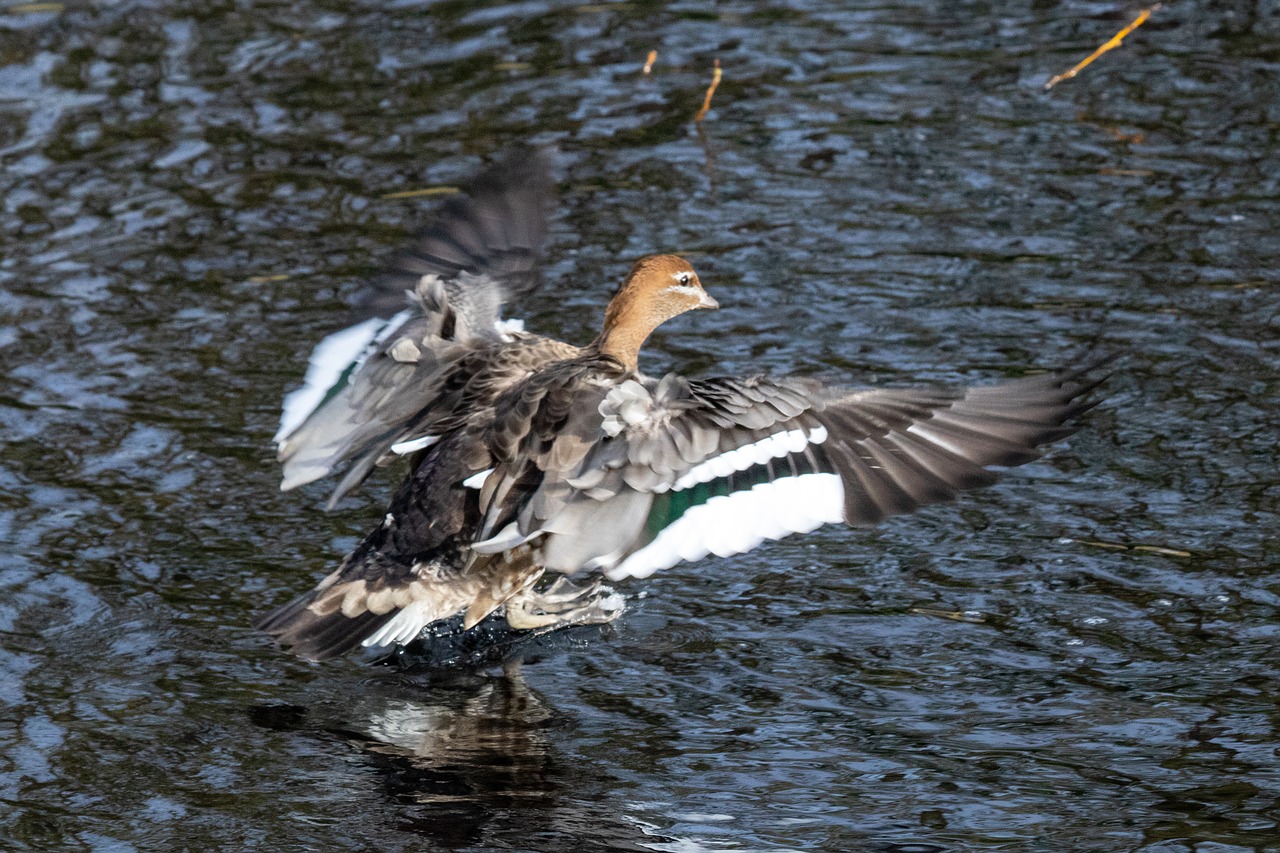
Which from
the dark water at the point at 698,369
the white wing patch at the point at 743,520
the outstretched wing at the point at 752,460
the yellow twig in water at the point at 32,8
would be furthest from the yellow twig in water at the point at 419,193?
the white wing patch at the point at 743,520

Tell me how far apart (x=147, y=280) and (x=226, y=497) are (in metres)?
2.40

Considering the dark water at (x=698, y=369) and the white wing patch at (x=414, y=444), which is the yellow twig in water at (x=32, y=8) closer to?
the dark water at (x=698, y=369)

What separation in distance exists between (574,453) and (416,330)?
1.50 m

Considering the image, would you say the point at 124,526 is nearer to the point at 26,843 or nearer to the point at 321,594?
the point at 321,594

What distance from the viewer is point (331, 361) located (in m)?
6.88

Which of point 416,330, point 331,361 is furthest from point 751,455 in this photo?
point 331,361

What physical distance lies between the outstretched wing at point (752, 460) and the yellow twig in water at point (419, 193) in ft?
14.2

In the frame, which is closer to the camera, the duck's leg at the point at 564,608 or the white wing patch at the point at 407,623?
the white wing patch at the point at 407,623

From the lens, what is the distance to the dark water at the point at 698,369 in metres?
5.19

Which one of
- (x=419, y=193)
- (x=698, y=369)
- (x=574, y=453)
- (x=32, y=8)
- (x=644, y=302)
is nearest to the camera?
(x=574, y=453)

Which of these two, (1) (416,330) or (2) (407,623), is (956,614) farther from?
(1) (416,330)

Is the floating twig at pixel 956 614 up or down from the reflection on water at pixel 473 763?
up

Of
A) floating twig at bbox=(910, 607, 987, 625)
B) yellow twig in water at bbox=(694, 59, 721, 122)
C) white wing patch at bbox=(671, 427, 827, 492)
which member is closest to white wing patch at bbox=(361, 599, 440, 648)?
white wing patch at bbox=(671, 427, 827, 492)

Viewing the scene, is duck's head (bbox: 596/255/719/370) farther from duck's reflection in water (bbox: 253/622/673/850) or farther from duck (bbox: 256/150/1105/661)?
duck's reflection in water (bbox: 253/622/673/850)
